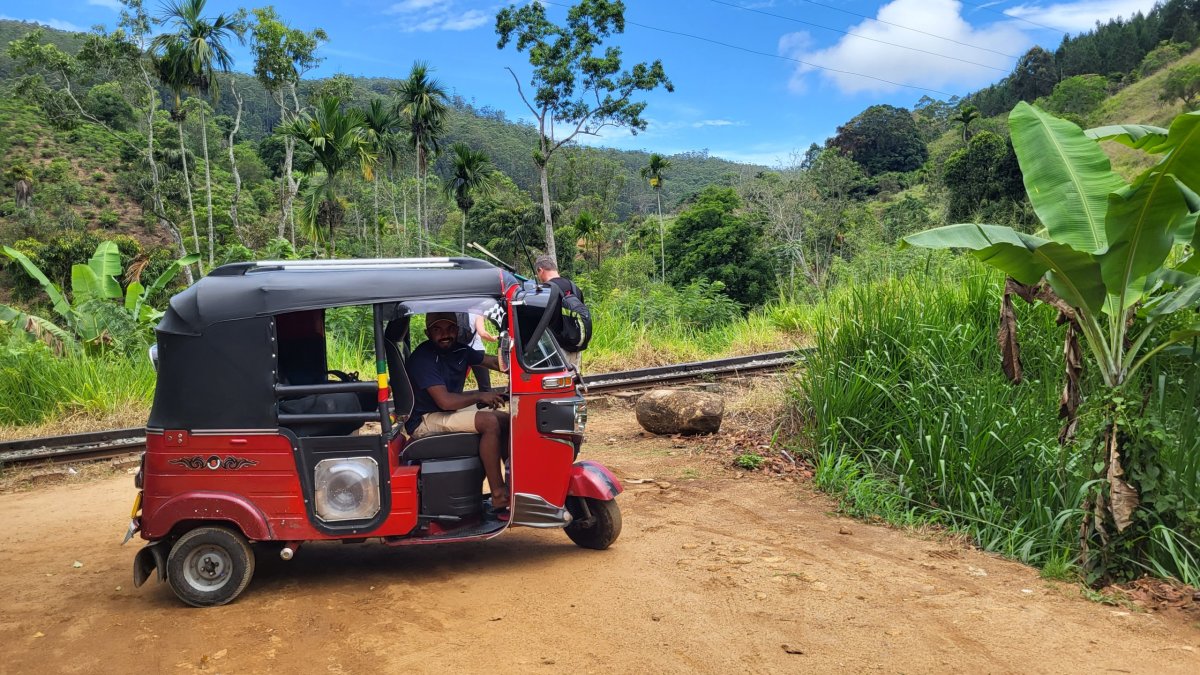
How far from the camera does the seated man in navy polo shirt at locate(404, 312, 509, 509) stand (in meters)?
5.58

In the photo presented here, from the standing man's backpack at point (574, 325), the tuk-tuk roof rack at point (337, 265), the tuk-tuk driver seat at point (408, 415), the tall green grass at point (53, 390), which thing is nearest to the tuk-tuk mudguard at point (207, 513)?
the tuk-tuk driver seat at point (408, 415)

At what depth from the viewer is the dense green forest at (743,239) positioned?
6238 millimetres

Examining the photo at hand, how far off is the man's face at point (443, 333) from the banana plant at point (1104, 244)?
3.17 metres

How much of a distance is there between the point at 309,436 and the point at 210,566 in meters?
0.98

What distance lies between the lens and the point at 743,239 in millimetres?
39000

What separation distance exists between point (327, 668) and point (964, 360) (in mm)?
6060

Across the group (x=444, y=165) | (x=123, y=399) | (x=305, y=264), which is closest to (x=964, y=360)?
(x=305, y=264)

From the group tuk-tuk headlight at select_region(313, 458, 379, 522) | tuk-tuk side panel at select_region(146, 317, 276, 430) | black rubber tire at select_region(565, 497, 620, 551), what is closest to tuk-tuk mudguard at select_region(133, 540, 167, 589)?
tuk-tuk side panel at select_region(146, 317, 276, 430)

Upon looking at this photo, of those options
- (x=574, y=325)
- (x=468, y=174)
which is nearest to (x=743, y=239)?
(x=468, y=174)

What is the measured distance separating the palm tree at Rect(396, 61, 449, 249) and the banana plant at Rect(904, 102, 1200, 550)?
113 feet

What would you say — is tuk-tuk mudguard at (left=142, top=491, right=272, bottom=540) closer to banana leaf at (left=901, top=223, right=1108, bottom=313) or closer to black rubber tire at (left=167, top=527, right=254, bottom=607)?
black rubber tire at (left=167, top=527, right=254, bottom=607)

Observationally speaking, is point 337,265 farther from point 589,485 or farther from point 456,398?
point 589,485

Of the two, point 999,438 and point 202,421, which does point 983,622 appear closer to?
point 999,438

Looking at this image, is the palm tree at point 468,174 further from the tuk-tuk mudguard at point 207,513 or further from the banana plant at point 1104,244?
the tuk-tuk mudguard at point 207,513
